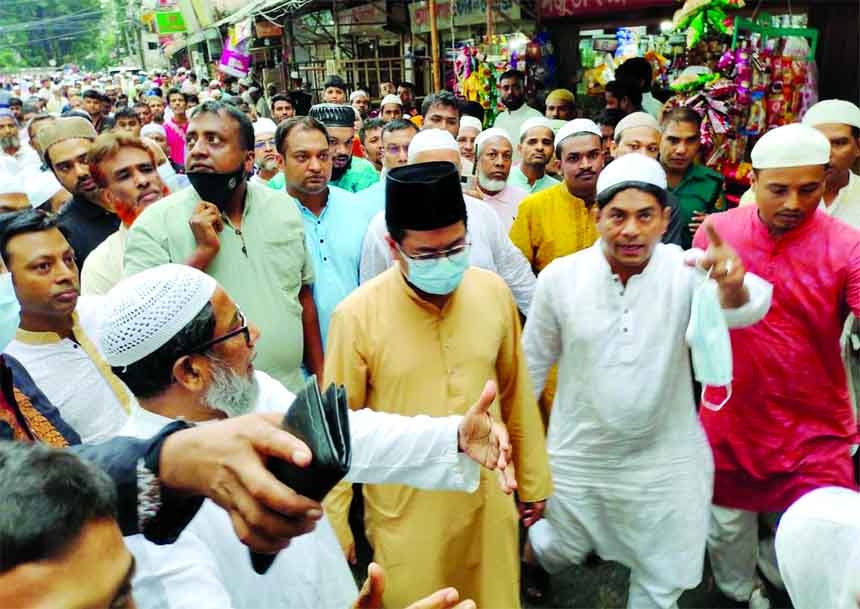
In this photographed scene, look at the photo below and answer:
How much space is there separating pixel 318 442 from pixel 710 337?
68.8 inches

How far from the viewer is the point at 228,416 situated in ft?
5.59

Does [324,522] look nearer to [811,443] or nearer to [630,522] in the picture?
[630,522]

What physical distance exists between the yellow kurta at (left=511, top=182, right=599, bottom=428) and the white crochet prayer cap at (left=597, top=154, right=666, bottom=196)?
1124mm

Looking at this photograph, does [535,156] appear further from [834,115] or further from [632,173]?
[632,173]

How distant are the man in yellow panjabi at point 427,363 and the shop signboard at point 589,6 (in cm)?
549

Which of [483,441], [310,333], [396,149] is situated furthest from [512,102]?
[483,441]

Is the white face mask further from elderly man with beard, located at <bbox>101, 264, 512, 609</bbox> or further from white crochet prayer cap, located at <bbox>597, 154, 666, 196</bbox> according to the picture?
elderly man with beard, located at <bbox>101, 264, 512, 609</bbox>

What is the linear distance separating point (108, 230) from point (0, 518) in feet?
11.1

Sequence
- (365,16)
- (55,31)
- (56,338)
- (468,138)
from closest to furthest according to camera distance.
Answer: (56,338) → (468,138) → (365,16) → (55,31)

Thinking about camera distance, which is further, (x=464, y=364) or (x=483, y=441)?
(x=464, y=364)

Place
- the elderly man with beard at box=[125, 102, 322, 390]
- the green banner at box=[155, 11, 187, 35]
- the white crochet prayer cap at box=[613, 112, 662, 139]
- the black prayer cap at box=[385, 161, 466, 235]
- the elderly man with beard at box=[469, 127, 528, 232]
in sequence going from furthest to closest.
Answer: the green banner at box=[155, 11, 187, 35] < the elderly man with beard at box=[469, 127, 528, 232] < the white crochet prayer cap at box=[613, 112, 662, 139] < the elderly man with beard at box=[125, 102, 322, 390] < the black prayer cap at box=[385, 161, 466, 235]

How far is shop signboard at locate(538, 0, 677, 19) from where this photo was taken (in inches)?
272

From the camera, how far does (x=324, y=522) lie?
1.83 m

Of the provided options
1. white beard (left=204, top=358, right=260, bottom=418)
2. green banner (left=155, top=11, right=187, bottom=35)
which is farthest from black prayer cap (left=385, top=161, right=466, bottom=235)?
green banner (left=155, top=11, right=187, bottom=35)
